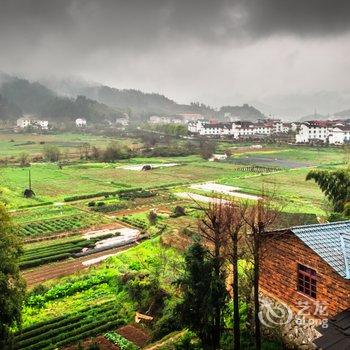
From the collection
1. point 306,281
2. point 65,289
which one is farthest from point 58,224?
point 306,281

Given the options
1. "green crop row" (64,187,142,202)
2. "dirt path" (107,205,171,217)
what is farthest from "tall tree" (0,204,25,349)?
"green crop row" (64,187,142,202)

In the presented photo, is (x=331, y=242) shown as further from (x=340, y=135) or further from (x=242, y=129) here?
(x=242, y=129)

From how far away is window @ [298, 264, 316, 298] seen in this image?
54.7 ft

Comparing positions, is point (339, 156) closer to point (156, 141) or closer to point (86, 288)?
point (156, 141)

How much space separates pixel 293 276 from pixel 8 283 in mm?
12487

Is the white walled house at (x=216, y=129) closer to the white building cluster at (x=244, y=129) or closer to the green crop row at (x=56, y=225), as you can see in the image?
the white building cluster at (x=244, y=129)

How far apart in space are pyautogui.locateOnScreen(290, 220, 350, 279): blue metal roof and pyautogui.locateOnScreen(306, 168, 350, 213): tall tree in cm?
1789

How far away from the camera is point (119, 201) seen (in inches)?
2451

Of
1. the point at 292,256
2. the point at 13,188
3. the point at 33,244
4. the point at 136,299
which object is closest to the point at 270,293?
the point at 292,256

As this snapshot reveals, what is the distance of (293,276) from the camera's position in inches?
691

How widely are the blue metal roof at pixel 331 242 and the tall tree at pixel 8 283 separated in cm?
1263

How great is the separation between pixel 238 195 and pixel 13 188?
36.0m

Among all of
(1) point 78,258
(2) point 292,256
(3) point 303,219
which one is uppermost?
(2) point 292,256

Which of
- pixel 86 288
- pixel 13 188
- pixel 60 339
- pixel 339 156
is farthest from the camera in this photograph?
pixel 339 156
